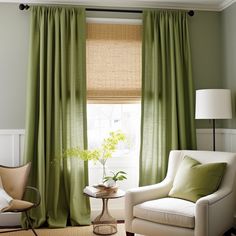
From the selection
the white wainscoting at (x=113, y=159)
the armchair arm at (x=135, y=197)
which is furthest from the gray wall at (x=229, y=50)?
the armchair arm at (x=135, y=197)

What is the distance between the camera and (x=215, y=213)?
10.3 ft

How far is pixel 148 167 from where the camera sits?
4289 millimetres

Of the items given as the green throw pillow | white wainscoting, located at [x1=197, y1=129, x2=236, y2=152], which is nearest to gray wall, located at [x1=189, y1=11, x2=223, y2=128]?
white wainscoting, located at [x1=197, y1=129, x2=236, y2=152]

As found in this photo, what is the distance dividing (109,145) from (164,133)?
731 mm

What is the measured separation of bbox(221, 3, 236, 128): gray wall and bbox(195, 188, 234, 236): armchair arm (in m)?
1.14

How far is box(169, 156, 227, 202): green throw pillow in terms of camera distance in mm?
3416

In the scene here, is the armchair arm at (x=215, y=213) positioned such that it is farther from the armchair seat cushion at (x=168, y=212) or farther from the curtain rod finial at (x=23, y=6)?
the curtain rod finial at (x=23, y=6)

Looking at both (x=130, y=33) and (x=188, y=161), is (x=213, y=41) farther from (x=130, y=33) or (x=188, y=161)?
(x=188, y=161)

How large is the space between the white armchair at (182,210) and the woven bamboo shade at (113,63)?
1.25 meters

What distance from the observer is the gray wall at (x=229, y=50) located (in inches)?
166

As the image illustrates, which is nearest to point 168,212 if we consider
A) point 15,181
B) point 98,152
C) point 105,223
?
point 105,223

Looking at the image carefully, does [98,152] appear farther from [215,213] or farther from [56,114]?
[215,213]

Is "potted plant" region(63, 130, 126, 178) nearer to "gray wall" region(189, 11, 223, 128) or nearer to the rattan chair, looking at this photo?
the rattan chair

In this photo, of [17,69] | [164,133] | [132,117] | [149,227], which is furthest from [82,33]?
[149,227]
